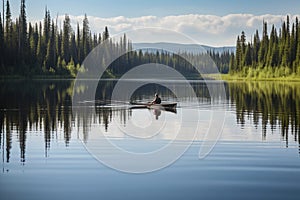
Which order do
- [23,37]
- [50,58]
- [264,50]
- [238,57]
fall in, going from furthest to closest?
[238,57] → [264,50] → [50,58] → [23,37]

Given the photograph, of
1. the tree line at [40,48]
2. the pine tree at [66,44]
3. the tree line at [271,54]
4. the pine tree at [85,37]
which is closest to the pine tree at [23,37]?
the tree line at [40,48]

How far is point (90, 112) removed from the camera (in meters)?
34.3

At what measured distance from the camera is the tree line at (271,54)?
118 metres

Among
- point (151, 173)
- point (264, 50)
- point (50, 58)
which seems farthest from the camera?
point (264, 50)

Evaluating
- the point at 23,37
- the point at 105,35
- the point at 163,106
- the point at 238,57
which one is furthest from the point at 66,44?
the point at 163,106

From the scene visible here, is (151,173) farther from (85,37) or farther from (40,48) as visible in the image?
(85,37)

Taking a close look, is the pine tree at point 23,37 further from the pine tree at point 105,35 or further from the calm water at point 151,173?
the calm water at point 151,173

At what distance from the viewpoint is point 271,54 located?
128 metres

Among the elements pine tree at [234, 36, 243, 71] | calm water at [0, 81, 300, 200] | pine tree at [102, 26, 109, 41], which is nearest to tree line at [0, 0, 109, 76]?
pine tree at [102, 26, 109, 41]

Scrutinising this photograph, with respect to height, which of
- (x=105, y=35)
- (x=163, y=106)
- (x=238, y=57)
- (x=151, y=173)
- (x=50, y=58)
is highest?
(x=105, y=35)

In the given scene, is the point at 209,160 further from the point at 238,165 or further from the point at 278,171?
the point at 278,171

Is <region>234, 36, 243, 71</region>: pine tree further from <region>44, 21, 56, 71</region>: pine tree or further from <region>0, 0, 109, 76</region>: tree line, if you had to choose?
<region>44, 21, 56, 71</region>: pine tree

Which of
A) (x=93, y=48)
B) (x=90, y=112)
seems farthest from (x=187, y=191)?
(x=93, y=48)

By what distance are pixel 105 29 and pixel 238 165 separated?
560ft
